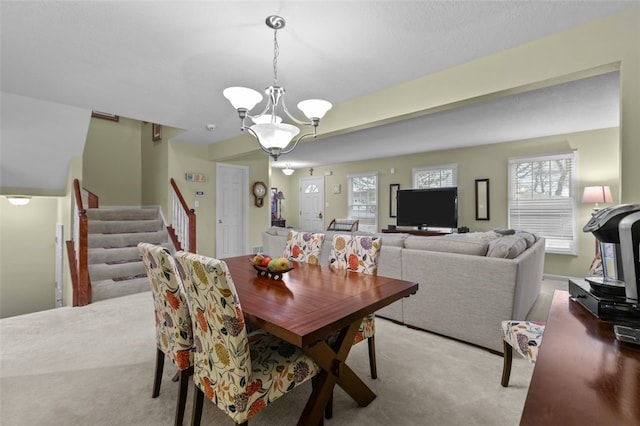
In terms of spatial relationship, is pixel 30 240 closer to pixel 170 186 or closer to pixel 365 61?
pixel 170 186

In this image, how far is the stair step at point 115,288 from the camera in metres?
3.78

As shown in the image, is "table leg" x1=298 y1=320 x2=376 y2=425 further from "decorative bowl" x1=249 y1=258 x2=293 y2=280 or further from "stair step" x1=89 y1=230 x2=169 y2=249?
"stair step" x1=89 y1=230 x2=169 y2=249

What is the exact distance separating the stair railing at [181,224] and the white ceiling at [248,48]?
5.09ft

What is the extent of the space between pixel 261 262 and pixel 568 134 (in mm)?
5517

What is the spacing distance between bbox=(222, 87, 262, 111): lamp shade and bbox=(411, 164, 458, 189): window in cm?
515

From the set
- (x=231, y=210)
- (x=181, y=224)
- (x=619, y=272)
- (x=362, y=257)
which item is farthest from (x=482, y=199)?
(x=181, y=224)

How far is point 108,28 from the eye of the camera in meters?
2.13

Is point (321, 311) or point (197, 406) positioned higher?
point (321, 311)

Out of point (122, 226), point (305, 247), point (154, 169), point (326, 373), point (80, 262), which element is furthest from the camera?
point (154, 169)

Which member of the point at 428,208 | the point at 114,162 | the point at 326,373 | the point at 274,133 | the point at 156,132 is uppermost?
the point at 156,132

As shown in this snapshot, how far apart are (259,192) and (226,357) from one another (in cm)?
530

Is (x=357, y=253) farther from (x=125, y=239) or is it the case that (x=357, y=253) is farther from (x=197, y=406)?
(x=125, y=239)

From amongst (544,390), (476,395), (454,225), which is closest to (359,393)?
(476,395)

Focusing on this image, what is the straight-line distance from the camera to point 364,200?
25.5 feet
